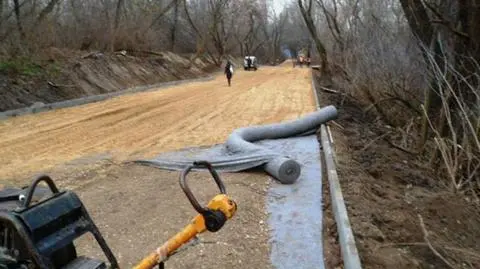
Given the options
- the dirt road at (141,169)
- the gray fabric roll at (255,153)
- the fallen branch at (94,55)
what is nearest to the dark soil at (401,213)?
the gray fabric roll at (255,153)

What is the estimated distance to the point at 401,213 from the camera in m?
7.36

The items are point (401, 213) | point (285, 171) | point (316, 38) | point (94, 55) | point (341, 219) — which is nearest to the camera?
point (341, 219)

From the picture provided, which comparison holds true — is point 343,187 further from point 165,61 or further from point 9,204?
point 165,61

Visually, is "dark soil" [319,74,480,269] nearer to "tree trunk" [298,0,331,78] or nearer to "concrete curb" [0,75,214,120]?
"concrete curb" [0,75,214,120]

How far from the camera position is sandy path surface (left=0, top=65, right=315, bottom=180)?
1117 centimetres

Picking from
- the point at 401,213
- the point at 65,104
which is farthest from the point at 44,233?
the point at 65,104

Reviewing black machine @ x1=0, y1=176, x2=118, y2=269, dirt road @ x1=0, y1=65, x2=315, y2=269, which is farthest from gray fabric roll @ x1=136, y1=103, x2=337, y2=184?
black machine @ x1=0, y1=176, x2=118, y2=269

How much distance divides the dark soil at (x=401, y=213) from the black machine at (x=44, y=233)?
2.99 m

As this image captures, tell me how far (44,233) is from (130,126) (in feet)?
39.7

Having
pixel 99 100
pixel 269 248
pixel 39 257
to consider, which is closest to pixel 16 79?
pixel 99 100

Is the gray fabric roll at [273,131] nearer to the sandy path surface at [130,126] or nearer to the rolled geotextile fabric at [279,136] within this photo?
the rolled geotextile fabric at [279,136]

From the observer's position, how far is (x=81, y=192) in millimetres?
8055

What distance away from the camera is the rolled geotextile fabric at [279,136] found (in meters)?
8.42

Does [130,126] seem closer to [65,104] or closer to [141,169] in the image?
[141,169]
